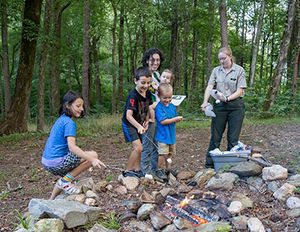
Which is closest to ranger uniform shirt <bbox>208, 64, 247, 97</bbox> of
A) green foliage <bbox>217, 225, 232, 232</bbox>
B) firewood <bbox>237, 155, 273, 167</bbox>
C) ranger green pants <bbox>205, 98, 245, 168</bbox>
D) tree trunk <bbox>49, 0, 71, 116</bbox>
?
ranger green pants <bbox>205, 98, 245, 168</bbox>

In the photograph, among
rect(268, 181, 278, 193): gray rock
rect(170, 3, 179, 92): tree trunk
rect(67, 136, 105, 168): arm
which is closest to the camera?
rect(67, 136, 105, 168): arm

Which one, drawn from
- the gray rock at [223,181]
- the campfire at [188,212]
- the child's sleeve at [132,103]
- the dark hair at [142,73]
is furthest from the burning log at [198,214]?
the dark hair at [142,73]

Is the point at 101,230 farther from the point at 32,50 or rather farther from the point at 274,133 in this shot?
the point at 32,50

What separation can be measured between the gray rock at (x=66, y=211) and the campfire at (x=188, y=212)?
784 mm

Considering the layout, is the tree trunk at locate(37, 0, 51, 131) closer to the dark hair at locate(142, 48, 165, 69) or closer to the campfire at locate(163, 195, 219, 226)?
the dark hair at locate(142, 48, 165, 69)

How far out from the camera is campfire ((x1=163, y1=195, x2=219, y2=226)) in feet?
9.52

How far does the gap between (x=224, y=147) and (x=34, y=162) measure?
4.56 m

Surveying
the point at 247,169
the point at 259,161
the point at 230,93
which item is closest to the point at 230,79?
the point at 230,93

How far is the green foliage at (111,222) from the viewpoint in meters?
2.89

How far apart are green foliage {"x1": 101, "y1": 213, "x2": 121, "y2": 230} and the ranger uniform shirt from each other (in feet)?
8.47

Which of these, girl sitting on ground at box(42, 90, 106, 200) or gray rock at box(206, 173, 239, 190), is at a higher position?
girl sitting on ground at box(42, 90, 106, 200)

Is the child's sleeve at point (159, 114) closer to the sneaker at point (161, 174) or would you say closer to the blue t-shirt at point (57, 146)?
the sneaker at point (161, 174)

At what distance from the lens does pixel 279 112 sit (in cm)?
1215

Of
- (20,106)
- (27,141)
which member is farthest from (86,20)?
(27,141)
